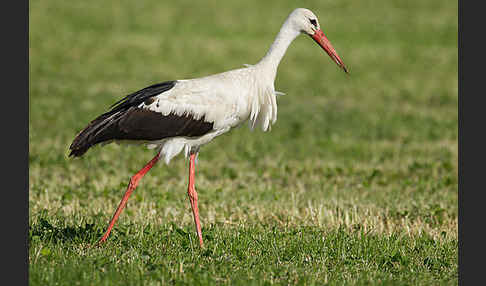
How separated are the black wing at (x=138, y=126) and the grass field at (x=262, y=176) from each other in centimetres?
93

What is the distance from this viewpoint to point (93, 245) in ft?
20.9

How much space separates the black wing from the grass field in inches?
36.5

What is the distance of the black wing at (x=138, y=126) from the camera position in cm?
677

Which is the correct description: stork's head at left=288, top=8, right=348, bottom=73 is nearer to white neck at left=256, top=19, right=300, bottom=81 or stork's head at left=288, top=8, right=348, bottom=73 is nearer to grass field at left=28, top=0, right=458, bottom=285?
white neck at left=256, top=19, right=300, bottom=81

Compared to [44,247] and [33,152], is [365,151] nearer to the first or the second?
[33,152]

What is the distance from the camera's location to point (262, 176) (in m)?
11.2

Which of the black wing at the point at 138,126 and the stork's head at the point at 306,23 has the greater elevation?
the stork's head at the point at 306,23

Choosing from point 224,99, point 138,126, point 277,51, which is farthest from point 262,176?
point 138,126

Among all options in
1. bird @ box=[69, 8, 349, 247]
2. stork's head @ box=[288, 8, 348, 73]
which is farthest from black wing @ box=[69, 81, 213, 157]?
stork's head @ box=[288, 8, 348, 73]

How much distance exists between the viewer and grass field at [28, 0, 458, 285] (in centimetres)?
595

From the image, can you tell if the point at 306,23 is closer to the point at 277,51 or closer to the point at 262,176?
the point at 277,51

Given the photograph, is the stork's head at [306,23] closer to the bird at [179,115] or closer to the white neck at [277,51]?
the white neck at [277,51]

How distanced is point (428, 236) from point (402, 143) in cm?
724

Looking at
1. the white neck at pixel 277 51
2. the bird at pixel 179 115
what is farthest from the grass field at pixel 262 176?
the white neck at pixel 277 51
